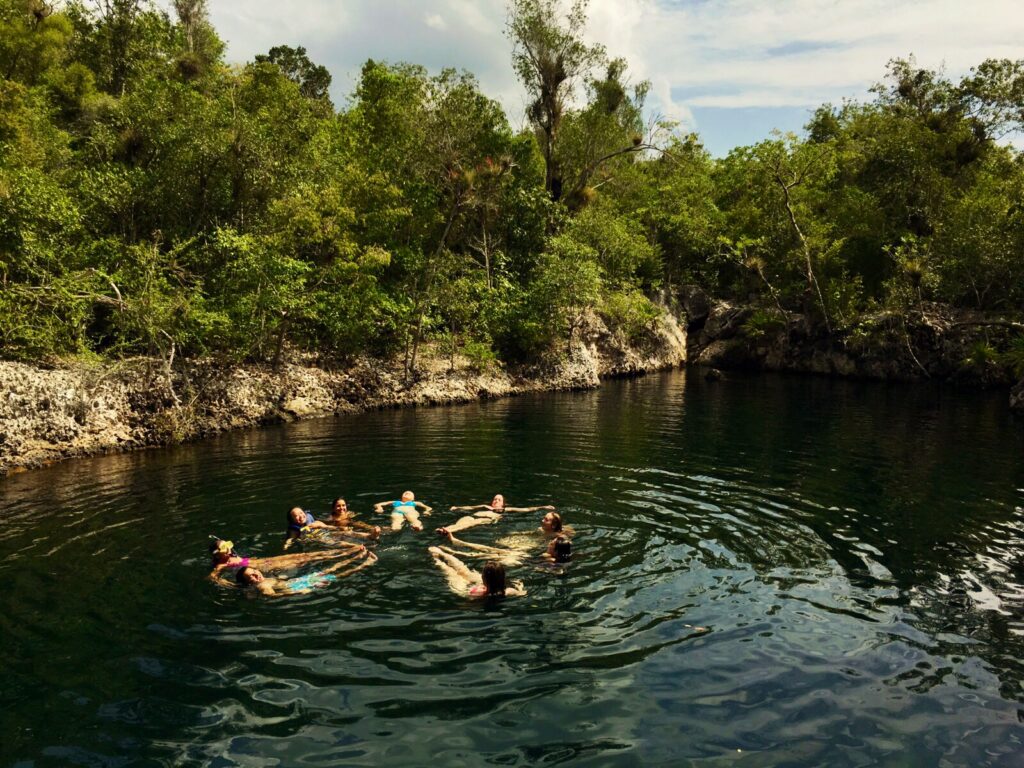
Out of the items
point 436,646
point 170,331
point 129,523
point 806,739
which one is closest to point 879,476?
point 806,739

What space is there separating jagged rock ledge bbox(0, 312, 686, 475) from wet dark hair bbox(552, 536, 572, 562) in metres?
18.8

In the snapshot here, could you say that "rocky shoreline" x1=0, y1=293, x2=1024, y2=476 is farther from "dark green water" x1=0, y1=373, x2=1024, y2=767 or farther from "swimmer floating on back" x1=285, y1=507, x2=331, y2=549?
"swimmer floating on back" x1=285, y1=507, x2=331, y2=549

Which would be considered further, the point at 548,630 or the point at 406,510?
the point at 406,510

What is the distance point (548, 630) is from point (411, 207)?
3339 centimetres

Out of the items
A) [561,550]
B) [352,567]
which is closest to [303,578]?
[352,567]

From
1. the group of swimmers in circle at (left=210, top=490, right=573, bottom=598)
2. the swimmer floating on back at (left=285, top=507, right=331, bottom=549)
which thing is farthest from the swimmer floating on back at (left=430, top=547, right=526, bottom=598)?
the swimmer floating on back at (left=285, top=507, right=331, bottom=549)

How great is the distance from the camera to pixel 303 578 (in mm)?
11344

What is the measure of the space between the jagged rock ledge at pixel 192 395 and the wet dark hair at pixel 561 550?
1875 centimetres

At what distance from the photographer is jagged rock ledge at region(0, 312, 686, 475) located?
70.1 ft

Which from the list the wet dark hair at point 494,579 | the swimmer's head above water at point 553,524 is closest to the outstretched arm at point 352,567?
the wet dark hair at point 494,579

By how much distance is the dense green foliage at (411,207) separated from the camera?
27.1 metres

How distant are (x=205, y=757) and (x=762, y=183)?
62351 millimetres

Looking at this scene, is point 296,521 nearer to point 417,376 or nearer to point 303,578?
point 303,578

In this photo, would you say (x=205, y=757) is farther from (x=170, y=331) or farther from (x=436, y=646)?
(x=170, y=331)
